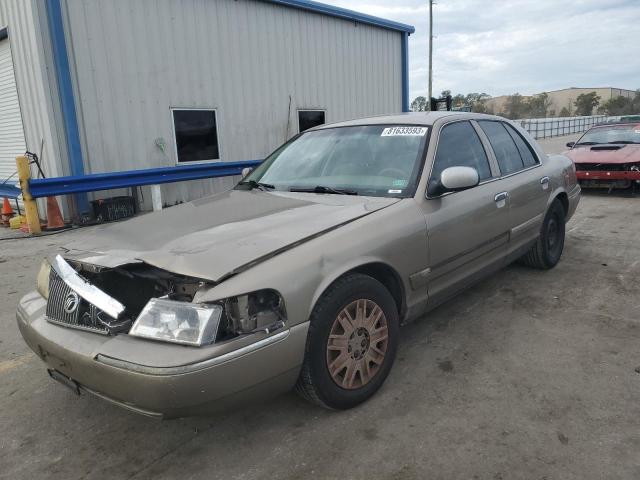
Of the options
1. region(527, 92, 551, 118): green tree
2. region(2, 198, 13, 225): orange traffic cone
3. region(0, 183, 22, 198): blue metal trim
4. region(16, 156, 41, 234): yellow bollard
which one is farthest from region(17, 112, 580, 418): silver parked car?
region(527, 92, 551, 118): green tree

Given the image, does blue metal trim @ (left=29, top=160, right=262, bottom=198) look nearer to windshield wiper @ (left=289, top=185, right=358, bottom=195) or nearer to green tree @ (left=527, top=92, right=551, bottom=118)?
windshield wiper @ (left=289, top=185, right=358, bottom=195)

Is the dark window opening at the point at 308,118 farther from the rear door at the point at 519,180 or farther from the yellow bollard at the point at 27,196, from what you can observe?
the rear door at the point at 519,180

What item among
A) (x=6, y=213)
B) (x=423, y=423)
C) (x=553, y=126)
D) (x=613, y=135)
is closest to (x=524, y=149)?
(x=423, y=423)

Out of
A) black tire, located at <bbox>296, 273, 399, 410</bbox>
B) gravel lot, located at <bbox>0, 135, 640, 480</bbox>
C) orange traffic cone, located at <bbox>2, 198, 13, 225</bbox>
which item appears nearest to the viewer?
gravel lot, located at <bbox>0, 135, 640, 480</bbox>

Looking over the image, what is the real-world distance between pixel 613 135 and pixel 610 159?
1.43 meters

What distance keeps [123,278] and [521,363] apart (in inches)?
98.1

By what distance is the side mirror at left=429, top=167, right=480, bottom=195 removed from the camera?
3182 mm

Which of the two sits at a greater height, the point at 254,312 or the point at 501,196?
the point at 501,196

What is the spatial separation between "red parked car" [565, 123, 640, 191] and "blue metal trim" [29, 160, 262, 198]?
6667 millimetres

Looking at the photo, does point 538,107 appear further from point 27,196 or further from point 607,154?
point 27,196

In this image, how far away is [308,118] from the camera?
40.3ft

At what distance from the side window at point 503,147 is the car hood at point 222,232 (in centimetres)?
158

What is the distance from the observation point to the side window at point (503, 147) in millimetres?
4230

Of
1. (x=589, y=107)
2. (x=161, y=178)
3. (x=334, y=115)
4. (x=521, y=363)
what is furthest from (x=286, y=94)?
(x=589, y=107)
